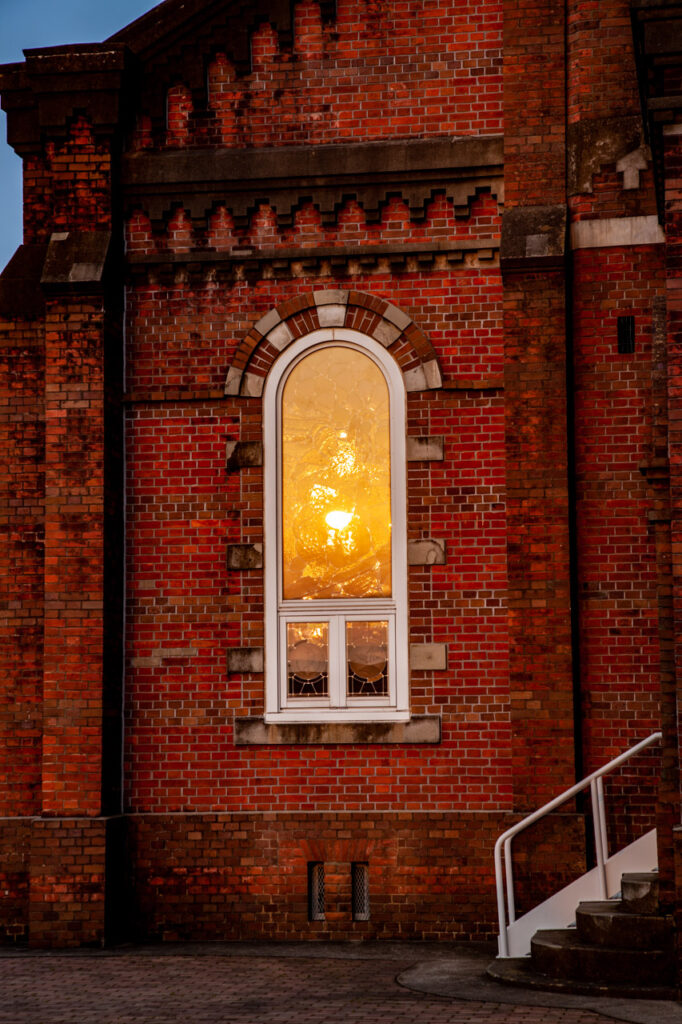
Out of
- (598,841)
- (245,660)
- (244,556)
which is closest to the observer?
(598,841)

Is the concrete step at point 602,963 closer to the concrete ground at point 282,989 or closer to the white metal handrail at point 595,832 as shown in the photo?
the concrete ground at point 282,989

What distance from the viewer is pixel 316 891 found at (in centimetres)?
1277

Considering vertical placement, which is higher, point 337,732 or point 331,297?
point 331,297

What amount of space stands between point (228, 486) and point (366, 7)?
475cm

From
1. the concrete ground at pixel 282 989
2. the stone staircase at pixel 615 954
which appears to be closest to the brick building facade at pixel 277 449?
the concrete ground at pixel 282 989

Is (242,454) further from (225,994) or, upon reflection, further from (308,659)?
(225,994)

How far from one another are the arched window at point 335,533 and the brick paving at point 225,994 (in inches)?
96.5

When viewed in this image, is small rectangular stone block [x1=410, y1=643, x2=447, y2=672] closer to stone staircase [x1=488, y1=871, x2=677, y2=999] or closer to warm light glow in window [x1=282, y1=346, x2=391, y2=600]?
warm light glow in window [x1=282, y1=346, x2=391, y2=600]

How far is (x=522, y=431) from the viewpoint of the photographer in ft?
41.5

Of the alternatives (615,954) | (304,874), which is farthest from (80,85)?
(615,954)

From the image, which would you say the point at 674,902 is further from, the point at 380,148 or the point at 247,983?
the point at 380,148

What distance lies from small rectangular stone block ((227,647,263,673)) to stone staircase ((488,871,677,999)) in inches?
147

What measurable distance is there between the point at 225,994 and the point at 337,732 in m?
3.28

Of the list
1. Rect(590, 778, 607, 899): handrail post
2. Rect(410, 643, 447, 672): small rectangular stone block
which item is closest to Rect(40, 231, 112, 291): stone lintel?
Rect(410, 643, 447, 672): small rectangular stone block
